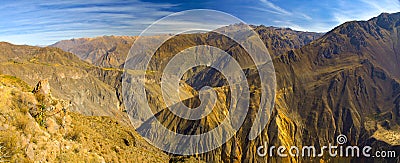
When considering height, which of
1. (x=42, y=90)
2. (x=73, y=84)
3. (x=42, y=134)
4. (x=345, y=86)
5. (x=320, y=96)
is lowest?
(x=320, y=96)

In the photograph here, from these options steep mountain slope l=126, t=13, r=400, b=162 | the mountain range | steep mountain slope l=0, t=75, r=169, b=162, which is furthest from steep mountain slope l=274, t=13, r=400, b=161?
steep mountain slope l=0, t=75, r=169, b=162

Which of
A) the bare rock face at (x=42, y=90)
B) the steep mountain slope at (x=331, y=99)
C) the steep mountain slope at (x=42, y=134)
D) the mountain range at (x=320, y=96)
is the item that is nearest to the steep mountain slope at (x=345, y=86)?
the steep mountain slope at (x=331, y=99)

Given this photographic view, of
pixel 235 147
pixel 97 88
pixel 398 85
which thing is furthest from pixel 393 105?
pixel 97 88

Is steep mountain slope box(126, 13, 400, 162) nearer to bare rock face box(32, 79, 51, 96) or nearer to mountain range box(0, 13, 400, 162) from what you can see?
mountain range box(0, 13, 400, 162)

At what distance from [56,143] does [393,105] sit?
13199 centimetres

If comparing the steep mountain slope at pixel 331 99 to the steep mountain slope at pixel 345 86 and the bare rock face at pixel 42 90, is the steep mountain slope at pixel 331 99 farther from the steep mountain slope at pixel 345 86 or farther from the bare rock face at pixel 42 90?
the bare rock face at pixel 42 90

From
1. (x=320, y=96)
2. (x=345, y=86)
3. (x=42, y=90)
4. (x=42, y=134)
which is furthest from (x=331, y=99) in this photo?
(x=42, y=134)

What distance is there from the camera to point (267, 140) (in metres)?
109

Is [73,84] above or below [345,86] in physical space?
above

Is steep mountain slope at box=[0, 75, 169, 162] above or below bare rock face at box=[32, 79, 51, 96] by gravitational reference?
below

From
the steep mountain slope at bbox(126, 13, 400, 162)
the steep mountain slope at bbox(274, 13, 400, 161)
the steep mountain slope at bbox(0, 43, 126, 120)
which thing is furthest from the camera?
the steep mountain slope at bbox(0, 43, 126, 120)

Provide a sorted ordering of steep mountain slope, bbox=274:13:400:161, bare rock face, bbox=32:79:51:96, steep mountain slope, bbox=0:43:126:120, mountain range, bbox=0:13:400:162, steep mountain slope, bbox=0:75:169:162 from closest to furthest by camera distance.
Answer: steep mountain slope, bbox=0:75:169:162, bare rock face, bbox=32:79:51:96, mountain range, bbox=0:13:400:162, steep mountain slope, bbox=274:13:400:161, steep mountain slope, bbox=0:43:126:120

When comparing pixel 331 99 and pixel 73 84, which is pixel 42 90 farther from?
pixel 73 84

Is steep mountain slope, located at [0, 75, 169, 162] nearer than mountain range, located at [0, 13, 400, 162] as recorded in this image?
Yes
